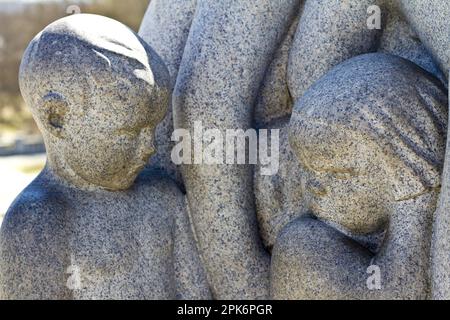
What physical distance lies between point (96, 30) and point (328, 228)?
1.02m

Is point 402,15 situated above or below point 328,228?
above

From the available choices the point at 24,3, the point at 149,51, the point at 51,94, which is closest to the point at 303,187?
the point at 149,51

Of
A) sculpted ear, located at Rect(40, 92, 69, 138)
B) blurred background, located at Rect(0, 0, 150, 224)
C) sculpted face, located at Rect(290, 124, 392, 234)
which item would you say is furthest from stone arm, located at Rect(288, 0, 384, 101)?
blurred background, located at Rect(0, 0, 150, 224)

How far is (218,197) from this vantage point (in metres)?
3.16

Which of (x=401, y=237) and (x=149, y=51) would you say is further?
(x=149, y=51)

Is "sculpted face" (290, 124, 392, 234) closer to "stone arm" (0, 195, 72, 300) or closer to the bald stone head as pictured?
the bald stone head

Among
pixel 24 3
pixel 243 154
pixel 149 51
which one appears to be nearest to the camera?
pixel 149 51

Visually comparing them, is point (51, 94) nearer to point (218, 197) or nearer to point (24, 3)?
point (218, 197)

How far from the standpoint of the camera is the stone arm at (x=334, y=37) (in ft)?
10.2

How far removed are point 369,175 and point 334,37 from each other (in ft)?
2.02

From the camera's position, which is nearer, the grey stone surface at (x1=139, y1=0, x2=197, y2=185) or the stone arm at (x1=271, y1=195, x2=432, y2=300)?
the stone arm at (x1=271, y1=195, x2=432, y2=300)

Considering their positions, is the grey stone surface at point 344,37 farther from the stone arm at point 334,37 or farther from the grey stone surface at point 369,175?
the grey stone surface at point 369,175

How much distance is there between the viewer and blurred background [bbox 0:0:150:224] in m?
12.0

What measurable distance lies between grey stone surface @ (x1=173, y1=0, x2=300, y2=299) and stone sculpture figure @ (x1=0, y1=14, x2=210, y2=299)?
8.2 inches
